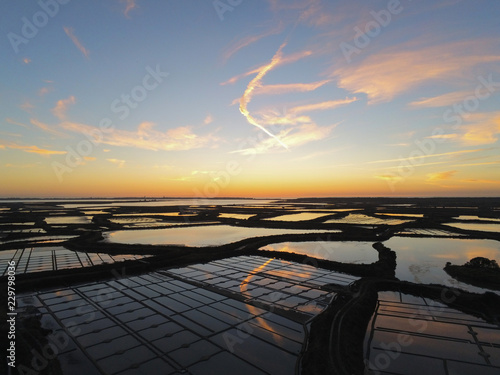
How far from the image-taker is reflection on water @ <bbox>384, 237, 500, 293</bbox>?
12.5 m

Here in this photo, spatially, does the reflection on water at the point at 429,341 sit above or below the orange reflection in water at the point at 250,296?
below

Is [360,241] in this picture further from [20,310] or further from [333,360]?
[20,310]

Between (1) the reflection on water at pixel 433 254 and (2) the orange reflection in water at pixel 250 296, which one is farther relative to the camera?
(1) the reflection on water at pixel 433 254

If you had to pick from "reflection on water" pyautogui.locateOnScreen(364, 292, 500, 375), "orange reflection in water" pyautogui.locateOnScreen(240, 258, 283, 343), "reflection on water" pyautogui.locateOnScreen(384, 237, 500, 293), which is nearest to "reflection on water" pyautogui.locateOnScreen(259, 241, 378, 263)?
"reflection on water" pyautogui.locateOnScreen(384, 237, 500, 293)

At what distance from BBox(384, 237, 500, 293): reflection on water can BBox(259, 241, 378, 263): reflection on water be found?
1659 mm

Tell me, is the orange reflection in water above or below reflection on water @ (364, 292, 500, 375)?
above

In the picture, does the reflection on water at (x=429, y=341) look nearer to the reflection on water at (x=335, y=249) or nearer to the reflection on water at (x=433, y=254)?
the reflection on water at (x=433, y=254)

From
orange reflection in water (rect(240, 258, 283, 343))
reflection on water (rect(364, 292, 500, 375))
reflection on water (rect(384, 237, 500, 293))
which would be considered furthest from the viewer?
reflection on water (rect(384, 237, 500, 293))

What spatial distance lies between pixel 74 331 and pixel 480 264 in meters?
16.7

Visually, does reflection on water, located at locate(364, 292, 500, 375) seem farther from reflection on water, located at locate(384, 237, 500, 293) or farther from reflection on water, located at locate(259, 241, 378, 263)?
reflection on water, located at locate(259, 241, 378, 263)

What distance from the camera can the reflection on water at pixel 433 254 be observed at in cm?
1252

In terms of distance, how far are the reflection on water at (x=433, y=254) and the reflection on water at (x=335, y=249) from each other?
1.66 m

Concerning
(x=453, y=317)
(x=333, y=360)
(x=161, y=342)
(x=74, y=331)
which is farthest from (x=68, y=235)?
(x=453, y=317)

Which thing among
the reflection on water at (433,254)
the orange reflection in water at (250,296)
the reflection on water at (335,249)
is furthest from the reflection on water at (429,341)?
the reflection on water at (335,249)
